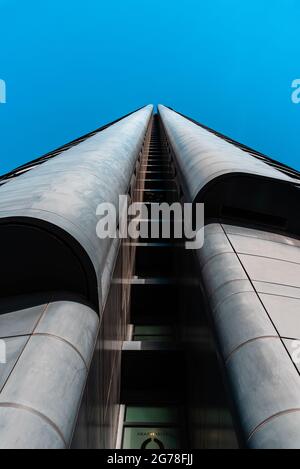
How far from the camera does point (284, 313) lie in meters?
6.61

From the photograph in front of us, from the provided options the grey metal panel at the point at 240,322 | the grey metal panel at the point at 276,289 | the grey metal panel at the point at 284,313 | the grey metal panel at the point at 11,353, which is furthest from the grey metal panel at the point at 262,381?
the grey metal panel at the point at 11,353

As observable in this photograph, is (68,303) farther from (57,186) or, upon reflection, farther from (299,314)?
(299,314)

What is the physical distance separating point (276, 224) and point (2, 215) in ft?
26.4

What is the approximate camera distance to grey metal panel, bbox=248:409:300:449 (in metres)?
4.11

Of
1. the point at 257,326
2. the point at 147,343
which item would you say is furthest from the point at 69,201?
the point at 147,343

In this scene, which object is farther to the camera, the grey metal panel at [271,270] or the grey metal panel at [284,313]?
A: the grey metal panel at [271,270]

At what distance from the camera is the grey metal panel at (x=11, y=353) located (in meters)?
4.91

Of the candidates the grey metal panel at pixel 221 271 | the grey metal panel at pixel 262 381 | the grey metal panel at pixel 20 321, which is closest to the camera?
the grey metal panel at pixel 262 381

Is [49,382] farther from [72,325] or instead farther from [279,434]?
[279,434]

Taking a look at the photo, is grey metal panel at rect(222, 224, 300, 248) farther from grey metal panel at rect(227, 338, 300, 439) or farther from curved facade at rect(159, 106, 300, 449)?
grey metal panel at rect(227, 338, 300, 439)

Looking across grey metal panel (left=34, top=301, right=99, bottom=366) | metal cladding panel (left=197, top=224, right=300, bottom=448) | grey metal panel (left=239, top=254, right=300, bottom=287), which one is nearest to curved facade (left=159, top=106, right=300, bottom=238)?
metal cladding panel (left=197, top=224, right=300, bottom=448)

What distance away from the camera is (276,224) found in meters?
11.6

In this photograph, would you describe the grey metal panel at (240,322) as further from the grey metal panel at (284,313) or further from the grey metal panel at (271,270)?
the grey metal panel at (271,270)

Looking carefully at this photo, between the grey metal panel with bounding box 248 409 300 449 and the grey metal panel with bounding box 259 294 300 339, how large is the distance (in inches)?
67.2
